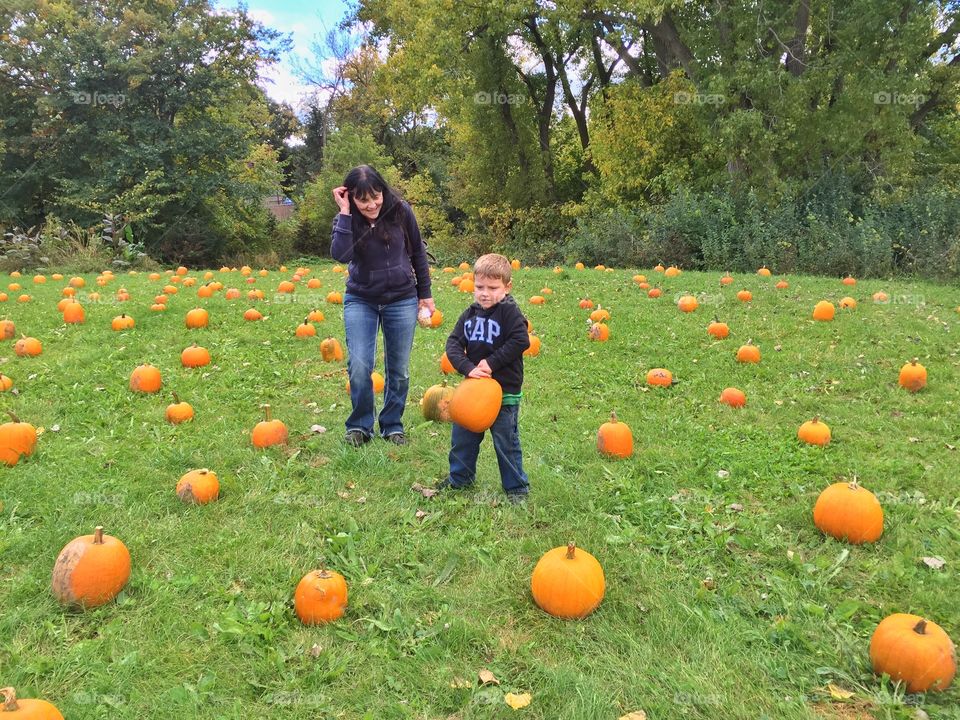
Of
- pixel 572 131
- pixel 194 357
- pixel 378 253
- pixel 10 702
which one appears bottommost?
pixel 10 702

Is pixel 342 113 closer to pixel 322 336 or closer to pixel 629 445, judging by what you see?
pixel 322 336

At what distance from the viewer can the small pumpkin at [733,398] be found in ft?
20.1

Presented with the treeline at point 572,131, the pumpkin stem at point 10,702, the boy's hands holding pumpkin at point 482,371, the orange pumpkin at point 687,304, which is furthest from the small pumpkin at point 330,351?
the treeline at point 572,131

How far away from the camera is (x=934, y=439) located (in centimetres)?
524

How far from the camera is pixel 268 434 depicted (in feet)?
16.8

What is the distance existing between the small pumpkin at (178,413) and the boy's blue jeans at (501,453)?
8.81 feet

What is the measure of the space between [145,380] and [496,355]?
4.08 m

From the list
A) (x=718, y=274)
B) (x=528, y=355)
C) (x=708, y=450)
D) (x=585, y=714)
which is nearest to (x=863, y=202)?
(x=718, y=274)

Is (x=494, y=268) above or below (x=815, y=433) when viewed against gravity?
above

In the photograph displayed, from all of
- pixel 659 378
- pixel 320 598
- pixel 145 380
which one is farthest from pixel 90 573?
pixel 659 378

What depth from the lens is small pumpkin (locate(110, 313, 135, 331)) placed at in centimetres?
830

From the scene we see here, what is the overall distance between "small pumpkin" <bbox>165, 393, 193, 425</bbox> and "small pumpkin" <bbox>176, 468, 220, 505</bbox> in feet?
4.73

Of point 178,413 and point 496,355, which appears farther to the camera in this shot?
point 178,413

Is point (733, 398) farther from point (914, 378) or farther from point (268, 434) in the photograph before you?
point (268, 434)
